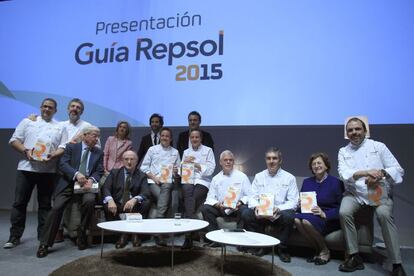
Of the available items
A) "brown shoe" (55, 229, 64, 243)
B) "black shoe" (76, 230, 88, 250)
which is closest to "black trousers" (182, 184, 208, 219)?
"black shoe" (76, 230, 88, 250)

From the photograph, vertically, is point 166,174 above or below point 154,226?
above

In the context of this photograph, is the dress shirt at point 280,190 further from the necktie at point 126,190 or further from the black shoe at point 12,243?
the black shoe at point 12,243

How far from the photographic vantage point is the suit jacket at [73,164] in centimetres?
338

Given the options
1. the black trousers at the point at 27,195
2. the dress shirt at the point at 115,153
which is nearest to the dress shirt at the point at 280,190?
the dress shirt at the point at 115,153

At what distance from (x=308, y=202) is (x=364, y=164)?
63cm

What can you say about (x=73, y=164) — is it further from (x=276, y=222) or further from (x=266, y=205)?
(x=276, y=222)

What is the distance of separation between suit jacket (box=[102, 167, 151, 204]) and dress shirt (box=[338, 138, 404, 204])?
6.81 ft

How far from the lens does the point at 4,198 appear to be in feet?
19.1

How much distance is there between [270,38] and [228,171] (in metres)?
1.76

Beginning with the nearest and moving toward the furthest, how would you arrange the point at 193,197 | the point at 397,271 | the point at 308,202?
the point at 397,271 < the point at 308,202 < the point at 193,197

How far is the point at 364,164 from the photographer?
3072 mm

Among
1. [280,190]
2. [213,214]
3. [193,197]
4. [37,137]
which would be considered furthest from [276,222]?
[37,137]

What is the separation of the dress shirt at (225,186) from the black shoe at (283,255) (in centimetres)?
68

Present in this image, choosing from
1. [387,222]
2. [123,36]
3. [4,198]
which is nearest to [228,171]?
[387,222]
